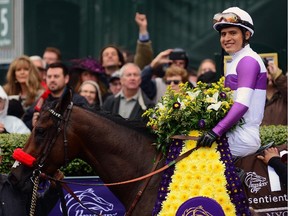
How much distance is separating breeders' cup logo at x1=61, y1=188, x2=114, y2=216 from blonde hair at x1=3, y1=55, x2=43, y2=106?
9.52ft

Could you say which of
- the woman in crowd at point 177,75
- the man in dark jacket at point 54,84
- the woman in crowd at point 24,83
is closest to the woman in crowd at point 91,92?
the man in dark jacket at point 54,84

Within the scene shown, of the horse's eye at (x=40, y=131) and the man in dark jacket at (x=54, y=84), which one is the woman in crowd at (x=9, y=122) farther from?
the horse's eye at (x=40, y=131)

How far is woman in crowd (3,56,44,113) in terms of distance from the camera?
11.3 metres

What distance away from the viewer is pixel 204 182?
6988 millimetres

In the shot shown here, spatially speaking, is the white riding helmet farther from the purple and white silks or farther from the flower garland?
the flower garland

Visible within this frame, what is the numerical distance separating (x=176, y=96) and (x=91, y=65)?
5.02 metres

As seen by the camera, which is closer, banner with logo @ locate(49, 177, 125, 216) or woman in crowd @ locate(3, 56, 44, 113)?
banner with logo @ locate(49, 177, 125, 216)

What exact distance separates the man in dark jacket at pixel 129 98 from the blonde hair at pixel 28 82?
3.37 feet

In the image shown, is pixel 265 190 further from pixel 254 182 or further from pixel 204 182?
pixel 204 182

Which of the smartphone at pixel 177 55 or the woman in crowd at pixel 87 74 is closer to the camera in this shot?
the smartphone at pixel 177 55

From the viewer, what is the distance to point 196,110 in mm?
7066

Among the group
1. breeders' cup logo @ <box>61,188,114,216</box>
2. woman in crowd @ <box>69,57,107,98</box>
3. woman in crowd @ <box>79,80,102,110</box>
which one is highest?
woman in crowd @ <box>69,57,107,98</box>

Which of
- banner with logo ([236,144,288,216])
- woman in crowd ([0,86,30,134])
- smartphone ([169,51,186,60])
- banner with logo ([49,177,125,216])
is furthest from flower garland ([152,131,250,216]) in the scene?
smartphone ([169,51,186,60])

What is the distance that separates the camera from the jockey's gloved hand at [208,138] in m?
6.88
